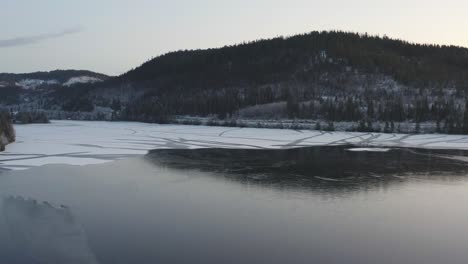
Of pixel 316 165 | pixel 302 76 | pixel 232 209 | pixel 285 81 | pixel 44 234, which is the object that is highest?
pixel 302 76

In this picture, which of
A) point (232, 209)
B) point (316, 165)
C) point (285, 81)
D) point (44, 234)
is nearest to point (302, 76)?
point (285, 81)

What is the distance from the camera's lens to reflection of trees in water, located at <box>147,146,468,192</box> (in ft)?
50.4

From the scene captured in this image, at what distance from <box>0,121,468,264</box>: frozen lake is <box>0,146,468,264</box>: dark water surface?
3 cm

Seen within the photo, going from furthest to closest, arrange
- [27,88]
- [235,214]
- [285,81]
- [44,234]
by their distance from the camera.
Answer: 1. [27,88]
2. [285,81]
3. [235,214]
4. [44,234]

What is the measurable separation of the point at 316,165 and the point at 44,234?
39.9 ft

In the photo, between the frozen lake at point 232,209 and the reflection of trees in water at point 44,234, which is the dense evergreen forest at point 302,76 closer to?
the frozen lake at point 232,209

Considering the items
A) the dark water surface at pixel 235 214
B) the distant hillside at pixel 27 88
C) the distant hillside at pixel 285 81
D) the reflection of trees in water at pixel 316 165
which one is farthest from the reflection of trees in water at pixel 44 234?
the distant hillside at pixel 27 88

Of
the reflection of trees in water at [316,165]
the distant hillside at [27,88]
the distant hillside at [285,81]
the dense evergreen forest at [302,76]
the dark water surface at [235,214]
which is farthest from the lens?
the distant hillside at [27,88]

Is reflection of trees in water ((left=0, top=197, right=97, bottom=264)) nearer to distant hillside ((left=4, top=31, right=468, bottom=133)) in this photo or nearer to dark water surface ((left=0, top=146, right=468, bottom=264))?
dark water surface ((left=0, top=146, right=468, bottom=264))

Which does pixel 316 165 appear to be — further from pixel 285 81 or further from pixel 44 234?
pixel 285 81

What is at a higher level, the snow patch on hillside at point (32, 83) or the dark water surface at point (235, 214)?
the snow patch on hillside at point (32, 83)

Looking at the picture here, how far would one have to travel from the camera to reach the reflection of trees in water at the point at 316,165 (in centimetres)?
1536

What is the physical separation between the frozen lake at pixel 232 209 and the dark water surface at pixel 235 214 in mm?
27

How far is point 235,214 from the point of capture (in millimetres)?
10828
